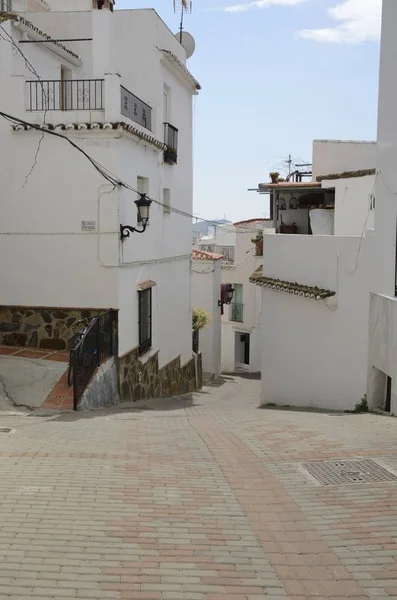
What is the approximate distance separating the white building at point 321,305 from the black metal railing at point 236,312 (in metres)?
14.6

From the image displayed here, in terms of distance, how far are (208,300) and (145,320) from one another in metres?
13.0

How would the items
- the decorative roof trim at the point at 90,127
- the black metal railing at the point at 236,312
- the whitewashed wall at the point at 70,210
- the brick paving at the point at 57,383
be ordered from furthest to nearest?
the black metal railing at the point at 236,312 → the whitewashed wall at the point at 70,210 → the decorative roof trim at the point at 90,127 → the brick paving at the point at 57,383

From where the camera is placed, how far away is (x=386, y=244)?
447 inches

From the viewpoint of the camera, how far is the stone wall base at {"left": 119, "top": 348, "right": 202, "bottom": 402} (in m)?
13.8

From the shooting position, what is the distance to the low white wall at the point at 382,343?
10.8 m

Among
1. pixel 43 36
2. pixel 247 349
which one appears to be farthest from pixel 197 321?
pixel 43 36

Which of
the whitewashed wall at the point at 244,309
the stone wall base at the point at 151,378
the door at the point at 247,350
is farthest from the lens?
the door at the point at 247,350

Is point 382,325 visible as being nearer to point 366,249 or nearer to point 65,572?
point 366,249

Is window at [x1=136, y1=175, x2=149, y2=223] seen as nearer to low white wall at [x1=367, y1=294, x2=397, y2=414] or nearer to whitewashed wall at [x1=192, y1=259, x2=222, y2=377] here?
low white wall at [x1=367, y1=294, x2=397, y2=414]

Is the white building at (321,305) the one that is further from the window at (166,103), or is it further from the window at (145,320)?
the window at (166,103)

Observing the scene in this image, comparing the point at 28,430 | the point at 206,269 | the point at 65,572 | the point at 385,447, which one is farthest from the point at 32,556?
the point at 206,269

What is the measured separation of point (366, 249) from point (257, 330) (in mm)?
19874

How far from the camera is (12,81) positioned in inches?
500

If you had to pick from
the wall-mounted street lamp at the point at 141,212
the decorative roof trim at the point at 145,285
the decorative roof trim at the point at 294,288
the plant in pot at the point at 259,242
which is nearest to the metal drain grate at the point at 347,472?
the decorative roof trim at the point at 294,288
